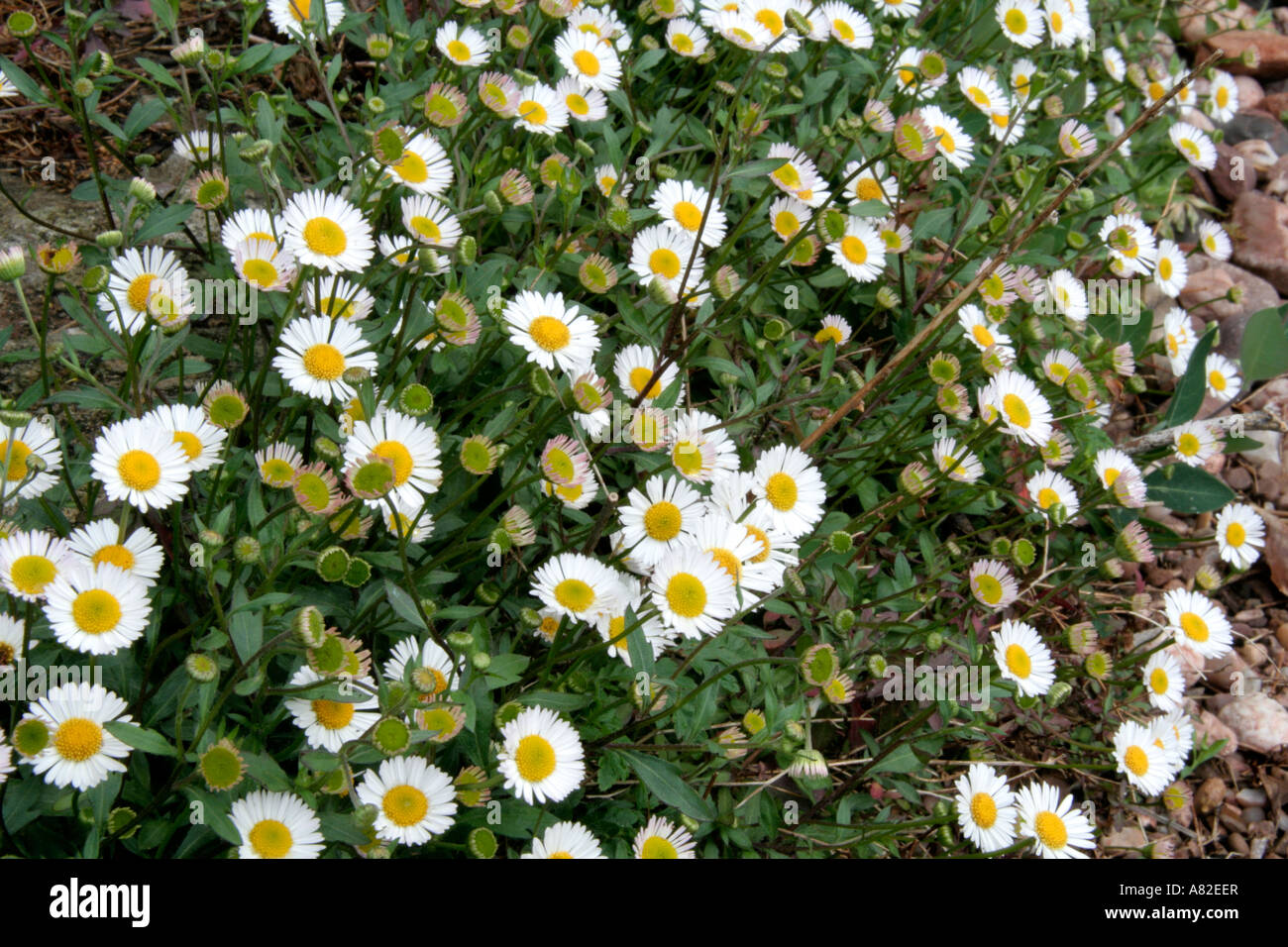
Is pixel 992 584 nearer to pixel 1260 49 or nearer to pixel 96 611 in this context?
pixel 96 611

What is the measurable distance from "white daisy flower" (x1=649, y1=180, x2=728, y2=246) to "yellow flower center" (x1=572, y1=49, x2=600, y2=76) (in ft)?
1.43

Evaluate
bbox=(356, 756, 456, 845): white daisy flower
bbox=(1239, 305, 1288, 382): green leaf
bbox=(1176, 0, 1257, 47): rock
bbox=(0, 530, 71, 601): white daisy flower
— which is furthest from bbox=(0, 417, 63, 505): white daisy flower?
bbox=(1176, 0, 1257, 47): rock

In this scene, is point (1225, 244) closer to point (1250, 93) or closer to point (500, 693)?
point (1250, 93)

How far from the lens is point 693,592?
2.33 metres

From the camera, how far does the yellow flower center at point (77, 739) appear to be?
1915mm

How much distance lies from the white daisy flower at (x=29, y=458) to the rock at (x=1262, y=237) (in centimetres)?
471

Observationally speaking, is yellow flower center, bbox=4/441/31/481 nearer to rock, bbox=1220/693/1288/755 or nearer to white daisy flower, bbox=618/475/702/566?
white daisy flower, bbox=618/475/702/566

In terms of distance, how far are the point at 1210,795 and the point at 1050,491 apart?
1.10 m

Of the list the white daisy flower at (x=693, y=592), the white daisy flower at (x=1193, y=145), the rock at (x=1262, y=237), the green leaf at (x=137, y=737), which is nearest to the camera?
the green leaf at (x=137, y=737)

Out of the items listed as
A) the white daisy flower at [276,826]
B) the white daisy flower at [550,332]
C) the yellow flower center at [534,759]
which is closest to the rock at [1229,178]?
the white daisy flower at [550,332]

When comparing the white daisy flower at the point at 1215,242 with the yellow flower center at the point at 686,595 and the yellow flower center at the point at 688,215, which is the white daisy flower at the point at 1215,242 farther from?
the yellow flower center at the point at 686,595

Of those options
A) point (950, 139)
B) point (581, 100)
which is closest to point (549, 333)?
point (581, 100)

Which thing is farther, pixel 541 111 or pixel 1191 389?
pixel 1191 389

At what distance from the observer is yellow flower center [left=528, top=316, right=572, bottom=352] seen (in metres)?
2.56
